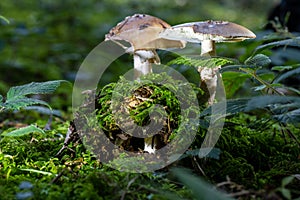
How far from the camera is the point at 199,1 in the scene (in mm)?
10227

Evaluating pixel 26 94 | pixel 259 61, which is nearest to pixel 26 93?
pixel 26 94

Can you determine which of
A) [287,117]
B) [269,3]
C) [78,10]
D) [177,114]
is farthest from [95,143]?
[269,3]

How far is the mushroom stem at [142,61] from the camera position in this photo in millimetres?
1920

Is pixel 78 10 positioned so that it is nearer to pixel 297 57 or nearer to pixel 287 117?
pixel 297 57

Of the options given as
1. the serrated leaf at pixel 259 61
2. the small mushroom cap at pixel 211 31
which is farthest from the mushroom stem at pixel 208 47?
the serrated leaf at pixel 259 61

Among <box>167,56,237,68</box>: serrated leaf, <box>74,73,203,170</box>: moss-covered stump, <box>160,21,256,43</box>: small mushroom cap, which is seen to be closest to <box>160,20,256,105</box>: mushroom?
<box>160,21,256,43</box>: small mushroom cap

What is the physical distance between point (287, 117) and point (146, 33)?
817mm

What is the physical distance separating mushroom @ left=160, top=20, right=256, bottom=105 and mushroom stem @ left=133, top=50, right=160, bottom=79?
0.21 meters

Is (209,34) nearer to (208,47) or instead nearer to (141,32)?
(208,47)

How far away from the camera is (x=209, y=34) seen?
158 centimetres

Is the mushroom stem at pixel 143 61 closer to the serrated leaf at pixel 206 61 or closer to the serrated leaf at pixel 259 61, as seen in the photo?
the serrated leaf at pixel 206 61

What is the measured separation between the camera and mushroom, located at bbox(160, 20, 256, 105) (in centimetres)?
158

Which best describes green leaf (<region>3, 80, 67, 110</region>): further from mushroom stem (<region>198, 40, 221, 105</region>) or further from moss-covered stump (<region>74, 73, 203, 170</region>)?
mushroom stem (<region>198, 40, 221, 105</region>)

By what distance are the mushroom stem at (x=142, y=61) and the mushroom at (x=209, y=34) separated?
0.21 metres
